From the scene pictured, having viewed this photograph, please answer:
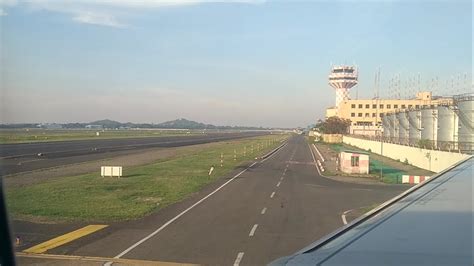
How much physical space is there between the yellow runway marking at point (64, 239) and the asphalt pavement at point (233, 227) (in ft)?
0.95

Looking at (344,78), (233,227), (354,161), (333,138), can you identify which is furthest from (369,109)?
(233,227)

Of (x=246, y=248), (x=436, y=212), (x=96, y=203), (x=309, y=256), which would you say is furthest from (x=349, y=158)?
(x=309, y=256)

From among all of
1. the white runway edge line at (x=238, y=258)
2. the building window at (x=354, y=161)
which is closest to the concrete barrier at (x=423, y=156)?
the building window at (x=354, y=161)

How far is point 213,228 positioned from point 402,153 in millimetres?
38327

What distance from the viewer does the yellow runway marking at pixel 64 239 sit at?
11.9m

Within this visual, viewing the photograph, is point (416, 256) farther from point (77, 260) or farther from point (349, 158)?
point (349, 158)

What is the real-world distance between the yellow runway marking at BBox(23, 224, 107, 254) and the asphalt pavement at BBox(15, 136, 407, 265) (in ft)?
0.95

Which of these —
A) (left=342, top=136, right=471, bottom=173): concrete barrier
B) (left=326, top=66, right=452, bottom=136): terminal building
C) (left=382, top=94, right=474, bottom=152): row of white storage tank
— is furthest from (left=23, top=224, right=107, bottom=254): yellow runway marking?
(left=326, top=66, right=452, bottom=136): terminal building

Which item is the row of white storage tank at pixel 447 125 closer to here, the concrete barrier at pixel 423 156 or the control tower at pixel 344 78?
the concrete barrier at pixel 423 156

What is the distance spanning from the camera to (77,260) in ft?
35.6

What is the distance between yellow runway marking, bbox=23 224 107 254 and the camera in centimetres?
1189

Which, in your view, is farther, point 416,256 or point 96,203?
point 96,203

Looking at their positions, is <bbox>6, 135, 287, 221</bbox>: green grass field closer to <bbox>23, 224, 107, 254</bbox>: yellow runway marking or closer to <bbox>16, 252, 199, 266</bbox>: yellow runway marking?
<bbox>23, 224, 107, 254</bbox>: yellow runway marking

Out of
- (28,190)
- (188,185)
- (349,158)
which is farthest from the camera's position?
(349,158)
